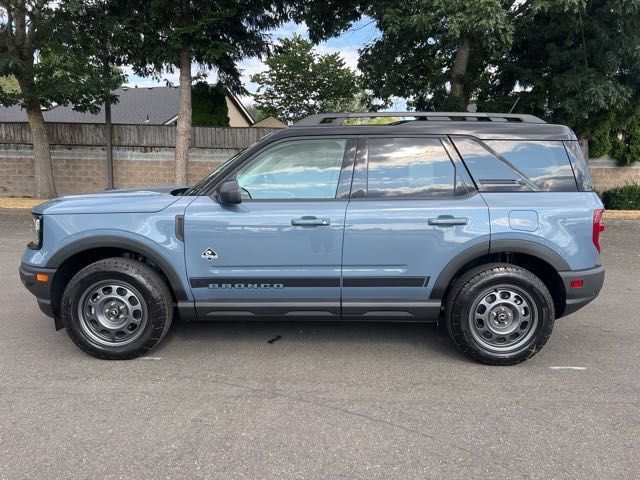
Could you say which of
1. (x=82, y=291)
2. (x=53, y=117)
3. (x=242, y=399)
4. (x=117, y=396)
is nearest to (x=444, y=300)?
(x=242, y=399)

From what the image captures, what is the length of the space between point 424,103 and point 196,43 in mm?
6440

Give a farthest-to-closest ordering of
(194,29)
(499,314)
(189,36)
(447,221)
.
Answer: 1. (189,36)
2. (194,29)
3. (499,314)
4. (447,221)

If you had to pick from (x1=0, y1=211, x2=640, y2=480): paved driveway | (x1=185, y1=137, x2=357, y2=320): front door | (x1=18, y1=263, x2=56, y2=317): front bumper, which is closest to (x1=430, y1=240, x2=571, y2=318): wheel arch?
(x1=0, y1=211, x2=640, y2=480): paved driveway

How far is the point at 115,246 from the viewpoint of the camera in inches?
148

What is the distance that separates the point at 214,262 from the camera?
12.3 feet

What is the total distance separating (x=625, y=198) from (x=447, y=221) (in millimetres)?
13002

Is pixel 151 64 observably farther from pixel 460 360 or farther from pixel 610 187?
pixel 610 187

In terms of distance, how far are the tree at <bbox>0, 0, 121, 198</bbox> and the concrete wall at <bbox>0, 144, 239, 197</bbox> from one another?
1613 mm

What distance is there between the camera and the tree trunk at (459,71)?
490 inches

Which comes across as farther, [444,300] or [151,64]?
[151,64]

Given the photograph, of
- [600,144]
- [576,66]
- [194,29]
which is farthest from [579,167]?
[600,144]

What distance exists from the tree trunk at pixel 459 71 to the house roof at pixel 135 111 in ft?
57.1

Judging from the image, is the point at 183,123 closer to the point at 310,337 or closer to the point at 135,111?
the point at 310,337

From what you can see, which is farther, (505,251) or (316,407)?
(505,251)
